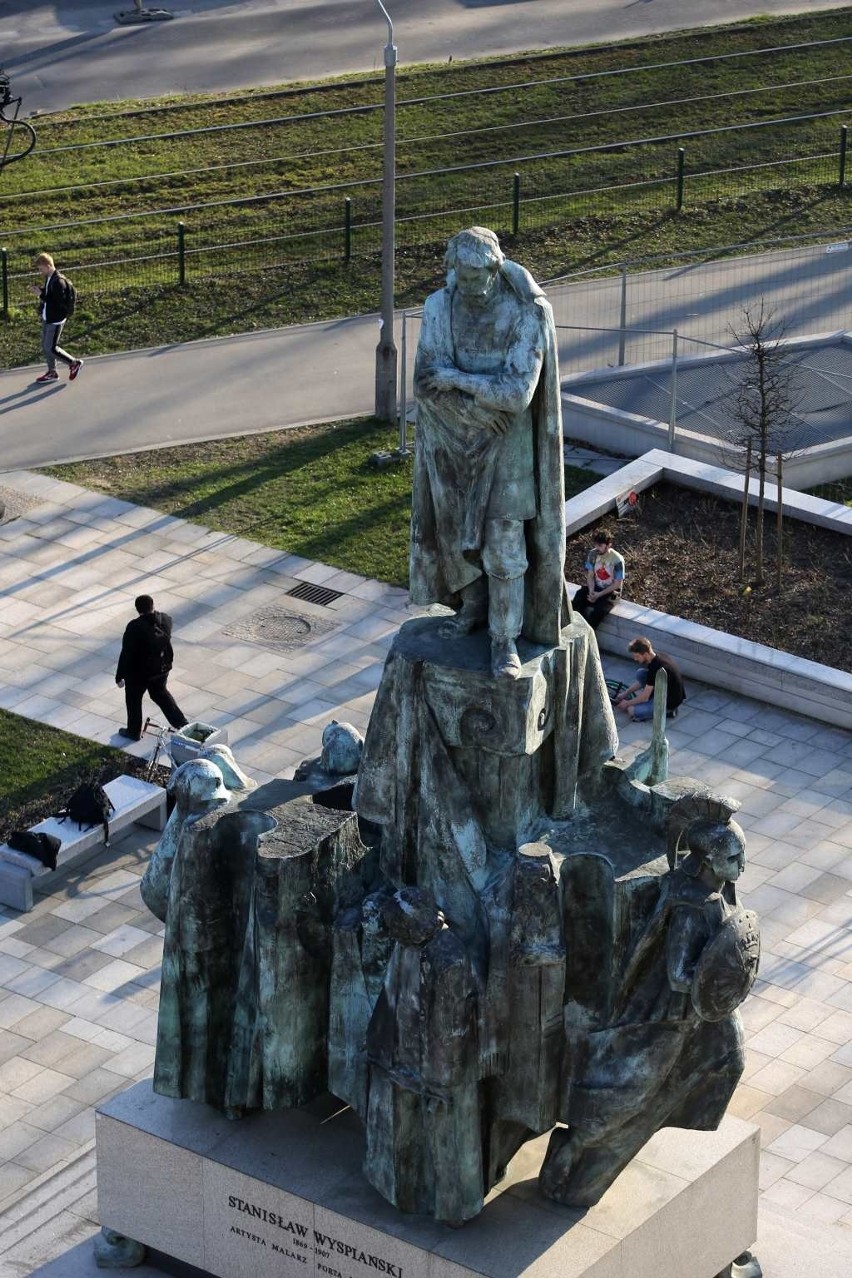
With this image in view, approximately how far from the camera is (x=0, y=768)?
989 inches

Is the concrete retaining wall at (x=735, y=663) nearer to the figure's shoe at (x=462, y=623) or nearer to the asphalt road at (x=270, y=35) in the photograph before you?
the figure's shoe at (x=462, y=623)

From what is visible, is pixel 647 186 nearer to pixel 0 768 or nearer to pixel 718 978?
pixel 0 768

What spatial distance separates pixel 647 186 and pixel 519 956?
24981mm

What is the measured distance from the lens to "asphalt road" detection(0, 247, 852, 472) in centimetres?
3247

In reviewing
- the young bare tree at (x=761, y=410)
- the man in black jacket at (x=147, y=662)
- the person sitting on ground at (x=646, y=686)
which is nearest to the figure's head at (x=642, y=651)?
the person sitting on ground at (x=646, y=686)

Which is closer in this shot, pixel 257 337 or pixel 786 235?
pixel 257 337

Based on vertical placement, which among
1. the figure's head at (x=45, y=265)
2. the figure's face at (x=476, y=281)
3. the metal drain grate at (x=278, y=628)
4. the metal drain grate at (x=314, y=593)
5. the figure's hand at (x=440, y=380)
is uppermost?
the figure's face at (x=476, y=281)

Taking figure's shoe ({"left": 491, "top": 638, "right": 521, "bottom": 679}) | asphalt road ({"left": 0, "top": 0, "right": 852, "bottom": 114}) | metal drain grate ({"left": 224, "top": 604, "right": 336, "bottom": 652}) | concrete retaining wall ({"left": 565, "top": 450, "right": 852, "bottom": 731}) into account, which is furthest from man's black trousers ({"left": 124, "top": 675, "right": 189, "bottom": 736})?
asphalt road ({"left": 0, "top": 0, "right": 852, "bottom": 114})

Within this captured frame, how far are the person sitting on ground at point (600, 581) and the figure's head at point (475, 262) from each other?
35.1 feet

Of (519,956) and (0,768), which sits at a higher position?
(519,956)

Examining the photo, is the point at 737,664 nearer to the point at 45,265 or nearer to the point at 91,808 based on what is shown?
the point at 91,808

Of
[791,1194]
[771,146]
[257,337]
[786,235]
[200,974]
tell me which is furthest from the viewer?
[771,146]

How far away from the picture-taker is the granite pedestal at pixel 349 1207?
55.7 feet

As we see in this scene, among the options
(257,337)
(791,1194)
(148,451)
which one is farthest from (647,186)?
(791,1194)
